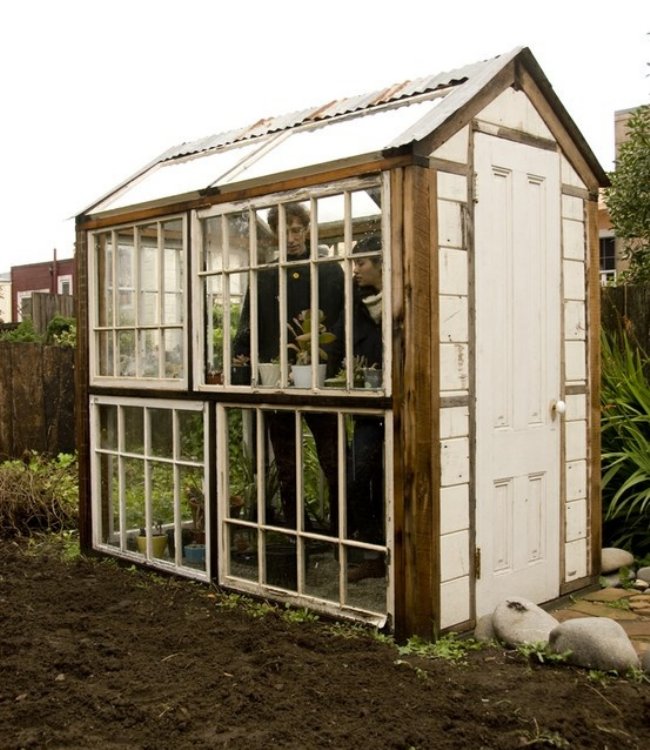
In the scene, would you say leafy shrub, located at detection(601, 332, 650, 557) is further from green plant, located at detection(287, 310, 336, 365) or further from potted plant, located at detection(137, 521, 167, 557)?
potted plant, located at detection(137, 521, 167, 557)

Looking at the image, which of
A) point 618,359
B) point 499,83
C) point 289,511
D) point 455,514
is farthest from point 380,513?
point 618,359

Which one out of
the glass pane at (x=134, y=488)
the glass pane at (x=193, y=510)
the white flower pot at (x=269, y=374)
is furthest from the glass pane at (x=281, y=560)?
the glass pane at (x=134, y=488)

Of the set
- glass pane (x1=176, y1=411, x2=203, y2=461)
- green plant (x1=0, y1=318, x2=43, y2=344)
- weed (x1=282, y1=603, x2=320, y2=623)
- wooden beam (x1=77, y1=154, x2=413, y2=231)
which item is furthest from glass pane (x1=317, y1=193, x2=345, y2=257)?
green plant (x1=0, y1=318, x2=43, y2=344)

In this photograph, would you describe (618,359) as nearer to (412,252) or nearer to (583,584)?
(583,584)

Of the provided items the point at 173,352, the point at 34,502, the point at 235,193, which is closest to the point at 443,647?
the point at 173,352

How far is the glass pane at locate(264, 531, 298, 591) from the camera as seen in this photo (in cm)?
515

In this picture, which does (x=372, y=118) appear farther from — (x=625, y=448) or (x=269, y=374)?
(x=625, y=448)

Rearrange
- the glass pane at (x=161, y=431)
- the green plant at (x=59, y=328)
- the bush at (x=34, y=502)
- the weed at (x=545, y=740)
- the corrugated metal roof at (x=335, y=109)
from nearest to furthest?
the weed at (x=545, y=740) → the corrugated metal roof at (x=335, y=109) → the glass pane at (x=161, y=431) → the bush at (x=34, y=502) → the green plant at (x=59, y=328)

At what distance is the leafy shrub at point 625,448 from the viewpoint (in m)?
6.08

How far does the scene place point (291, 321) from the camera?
5055mm

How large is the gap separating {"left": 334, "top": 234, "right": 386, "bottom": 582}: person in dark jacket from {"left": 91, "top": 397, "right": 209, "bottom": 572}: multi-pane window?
3.93 ft

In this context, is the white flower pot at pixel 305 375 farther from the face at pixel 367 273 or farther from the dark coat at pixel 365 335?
the face at pixel 367 273

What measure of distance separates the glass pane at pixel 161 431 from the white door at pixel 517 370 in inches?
85.1

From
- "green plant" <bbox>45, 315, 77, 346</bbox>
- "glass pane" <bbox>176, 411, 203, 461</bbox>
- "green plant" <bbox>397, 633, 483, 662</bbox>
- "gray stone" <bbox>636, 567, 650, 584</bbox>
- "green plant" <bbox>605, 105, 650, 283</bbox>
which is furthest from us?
"green plant" <bbox>45, 315, 77, 346</bbox>
